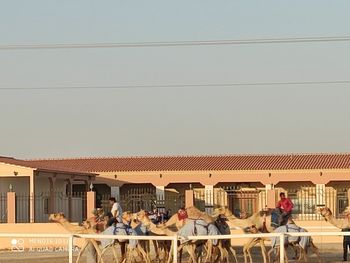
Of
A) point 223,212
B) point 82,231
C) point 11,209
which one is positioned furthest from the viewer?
point 11,209

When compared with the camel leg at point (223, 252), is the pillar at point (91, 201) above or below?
above

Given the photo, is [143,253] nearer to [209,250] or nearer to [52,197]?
[209,250]

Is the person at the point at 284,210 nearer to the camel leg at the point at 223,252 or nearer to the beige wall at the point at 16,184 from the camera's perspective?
the camel leg at the point at 223,252

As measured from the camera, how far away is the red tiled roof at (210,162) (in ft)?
188

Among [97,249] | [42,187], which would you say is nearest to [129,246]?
[97,249]

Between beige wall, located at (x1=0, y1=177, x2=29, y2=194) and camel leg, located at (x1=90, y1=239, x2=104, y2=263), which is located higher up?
beige wall, located at (x1=0, y1=177, x2=29, y2=194)

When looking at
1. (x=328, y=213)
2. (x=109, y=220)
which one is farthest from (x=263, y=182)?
(x=109, y=220)

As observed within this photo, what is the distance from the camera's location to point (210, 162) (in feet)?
198

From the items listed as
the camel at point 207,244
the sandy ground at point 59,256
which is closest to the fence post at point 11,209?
the sandy ground at point 59,256

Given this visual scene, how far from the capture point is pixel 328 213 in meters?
26.9

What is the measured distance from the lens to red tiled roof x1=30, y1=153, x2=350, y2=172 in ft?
188

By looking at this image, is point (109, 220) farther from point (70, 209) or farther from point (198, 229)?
point (70, 209)

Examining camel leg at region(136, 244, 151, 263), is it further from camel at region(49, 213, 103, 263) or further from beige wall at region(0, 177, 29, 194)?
beige wall at region(0, 177, 29, 194)

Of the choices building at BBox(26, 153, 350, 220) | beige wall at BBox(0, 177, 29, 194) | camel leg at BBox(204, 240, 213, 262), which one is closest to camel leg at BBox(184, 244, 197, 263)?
camel leg at BBox(204, 240, 213, 262)
